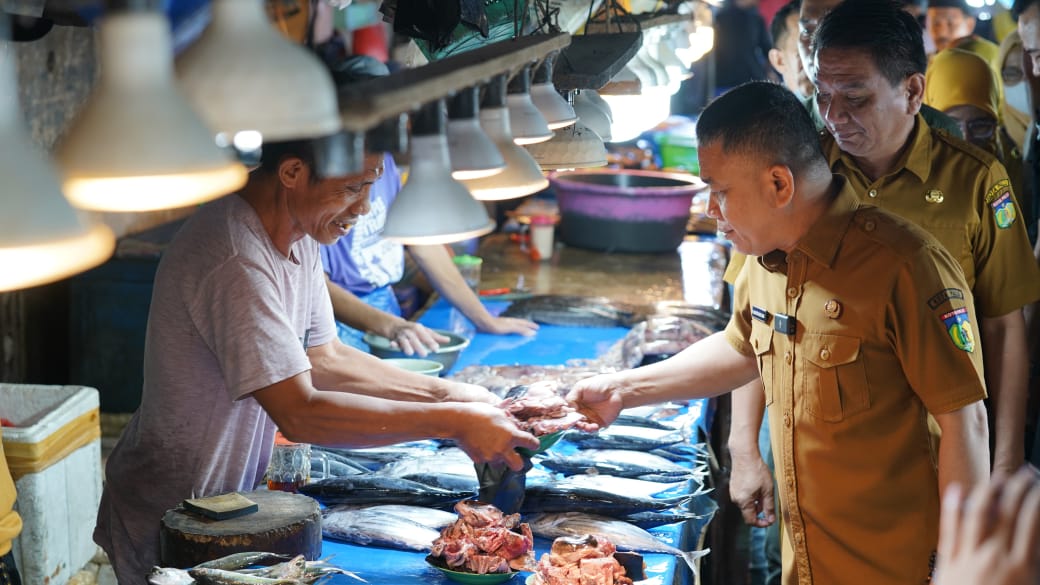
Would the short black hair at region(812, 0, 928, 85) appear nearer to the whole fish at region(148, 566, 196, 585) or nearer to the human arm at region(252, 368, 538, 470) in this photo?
the human arm at region(252, 368, 538, 470)

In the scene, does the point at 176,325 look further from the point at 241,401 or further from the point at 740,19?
the point at 740,19

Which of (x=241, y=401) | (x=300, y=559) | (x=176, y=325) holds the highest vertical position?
(x=176, y=325)

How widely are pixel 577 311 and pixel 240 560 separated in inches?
142

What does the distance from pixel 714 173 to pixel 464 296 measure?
298 cm

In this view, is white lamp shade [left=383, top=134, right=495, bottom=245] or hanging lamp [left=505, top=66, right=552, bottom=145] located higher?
hanging lamp [left=505, top=66, right=552, bottom=145]

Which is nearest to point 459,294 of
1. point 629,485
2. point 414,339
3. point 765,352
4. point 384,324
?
point 384,324

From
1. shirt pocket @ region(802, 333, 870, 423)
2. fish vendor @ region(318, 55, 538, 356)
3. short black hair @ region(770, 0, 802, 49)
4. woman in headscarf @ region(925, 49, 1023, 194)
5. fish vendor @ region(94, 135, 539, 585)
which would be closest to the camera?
fish vendor @ region(94, 135, 539, 585)

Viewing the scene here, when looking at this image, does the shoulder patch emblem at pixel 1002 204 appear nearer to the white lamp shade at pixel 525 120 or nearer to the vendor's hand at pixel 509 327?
the white lamp shade at pixel 525 120

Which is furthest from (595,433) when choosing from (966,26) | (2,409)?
(966,26)

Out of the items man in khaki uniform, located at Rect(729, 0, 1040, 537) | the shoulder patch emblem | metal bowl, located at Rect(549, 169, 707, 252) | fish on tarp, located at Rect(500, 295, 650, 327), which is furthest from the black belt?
metal bowl, located at Rect(549, 169, 707, 252)

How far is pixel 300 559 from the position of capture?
281 centimetres

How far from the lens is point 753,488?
4.05m

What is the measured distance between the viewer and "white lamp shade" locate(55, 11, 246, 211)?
1.49 metres

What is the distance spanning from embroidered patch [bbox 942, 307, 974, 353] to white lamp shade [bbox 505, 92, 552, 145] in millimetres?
1222
